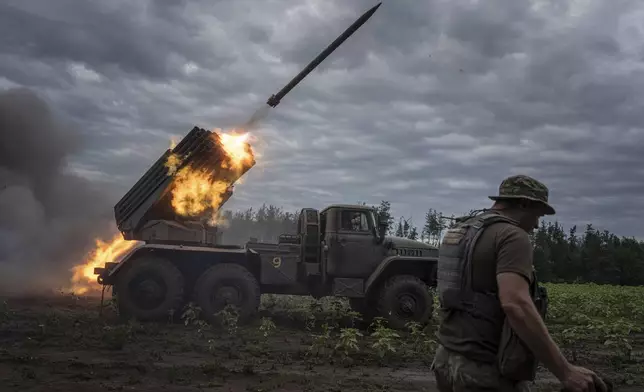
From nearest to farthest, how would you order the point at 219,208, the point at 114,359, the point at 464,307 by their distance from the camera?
the point at 464,307 < the point at 114,359 < the point at 219,208

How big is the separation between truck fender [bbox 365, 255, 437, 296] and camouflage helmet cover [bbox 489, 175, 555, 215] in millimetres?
9285

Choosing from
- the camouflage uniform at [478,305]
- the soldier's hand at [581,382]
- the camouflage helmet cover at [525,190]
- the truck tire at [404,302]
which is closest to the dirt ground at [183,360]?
the truck tire at [404,302]

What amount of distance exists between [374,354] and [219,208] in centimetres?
607

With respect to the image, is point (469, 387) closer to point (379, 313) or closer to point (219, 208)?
point (379, 313)

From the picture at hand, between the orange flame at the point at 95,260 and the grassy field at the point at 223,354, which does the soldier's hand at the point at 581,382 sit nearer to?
the grassy field at the point at 223,354

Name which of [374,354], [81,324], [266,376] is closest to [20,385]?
[266,376]

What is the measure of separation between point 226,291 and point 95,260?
6.74 m

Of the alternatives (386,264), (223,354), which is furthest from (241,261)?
(223,354)

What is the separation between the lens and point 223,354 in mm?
9055

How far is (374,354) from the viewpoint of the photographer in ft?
31.3

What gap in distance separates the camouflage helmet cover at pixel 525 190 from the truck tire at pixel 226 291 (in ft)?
31.4

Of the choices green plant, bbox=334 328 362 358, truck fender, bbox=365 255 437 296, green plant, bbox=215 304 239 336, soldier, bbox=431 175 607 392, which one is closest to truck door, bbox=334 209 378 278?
truck fender, bbox=365 255 437 296

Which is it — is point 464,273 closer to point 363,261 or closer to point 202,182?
point 363,261

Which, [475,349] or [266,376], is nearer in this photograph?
[475,349]
